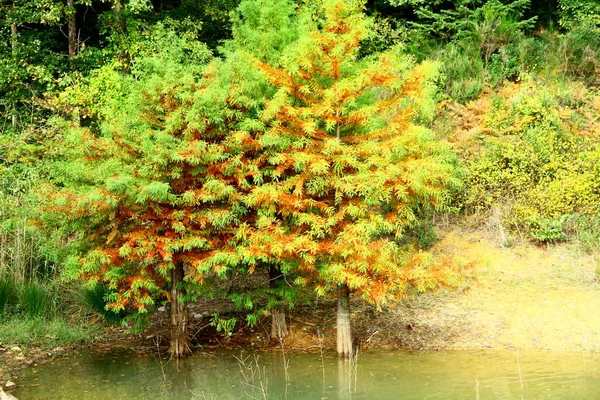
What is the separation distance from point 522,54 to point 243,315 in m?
10.1

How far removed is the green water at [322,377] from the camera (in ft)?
27.5

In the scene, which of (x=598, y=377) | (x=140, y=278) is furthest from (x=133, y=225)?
(x=598, y=377)

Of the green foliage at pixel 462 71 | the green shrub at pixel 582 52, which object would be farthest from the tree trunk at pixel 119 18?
the green shrub at pixel 582 52

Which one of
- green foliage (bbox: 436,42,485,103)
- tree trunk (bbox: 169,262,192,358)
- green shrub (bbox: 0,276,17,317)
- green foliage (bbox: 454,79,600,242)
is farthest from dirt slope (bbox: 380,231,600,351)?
green shrub (bbox: 0,276,17,317)

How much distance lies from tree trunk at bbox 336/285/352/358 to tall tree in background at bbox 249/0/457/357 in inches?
23.7

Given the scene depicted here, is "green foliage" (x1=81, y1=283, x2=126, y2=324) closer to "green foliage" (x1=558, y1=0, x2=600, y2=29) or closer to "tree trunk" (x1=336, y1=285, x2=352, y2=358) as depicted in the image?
"tree trunk" (x1=336, y1=285, x2=352, y2=358)

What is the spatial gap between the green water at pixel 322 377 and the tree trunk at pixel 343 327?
0.71 feet

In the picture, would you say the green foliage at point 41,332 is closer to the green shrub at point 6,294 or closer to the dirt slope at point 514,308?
the green shrub at point 6,294

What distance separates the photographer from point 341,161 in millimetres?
8836

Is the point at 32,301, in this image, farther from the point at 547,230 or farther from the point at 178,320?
the point at 547,230

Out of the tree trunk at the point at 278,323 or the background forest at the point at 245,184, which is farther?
the tree trunk at the point at 278,323

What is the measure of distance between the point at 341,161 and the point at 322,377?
3015 millimetres

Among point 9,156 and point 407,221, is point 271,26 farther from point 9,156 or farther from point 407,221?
point 9,156

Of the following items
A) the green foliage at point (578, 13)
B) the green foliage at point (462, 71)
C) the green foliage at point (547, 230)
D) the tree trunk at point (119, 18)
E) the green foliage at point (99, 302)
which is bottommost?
the green foliage at point (99, 302)
